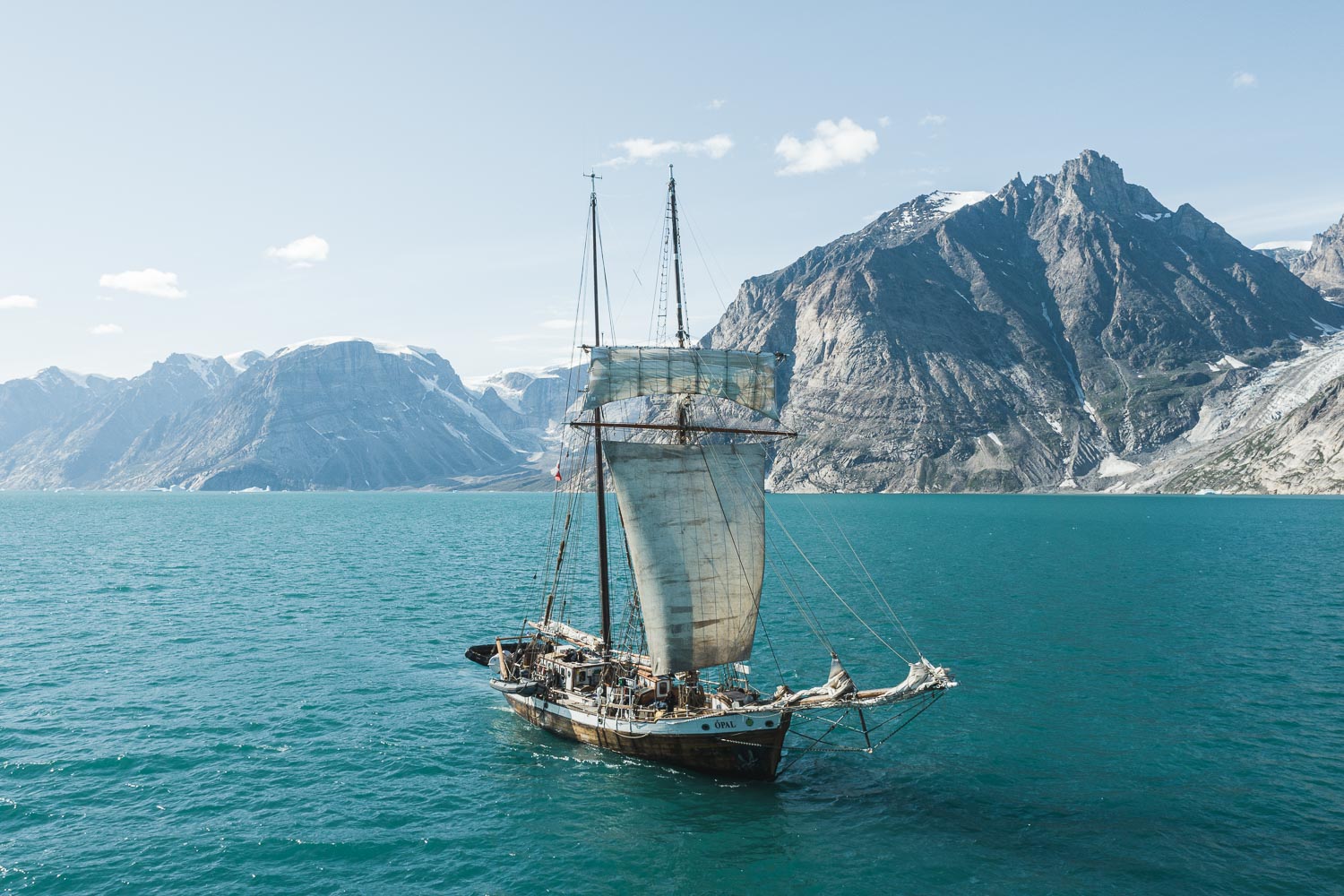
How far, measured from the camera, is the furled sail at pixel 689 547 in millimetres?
43938

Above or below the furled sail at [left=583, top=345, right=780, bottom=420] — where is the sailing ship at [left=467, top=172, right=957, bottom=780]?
below

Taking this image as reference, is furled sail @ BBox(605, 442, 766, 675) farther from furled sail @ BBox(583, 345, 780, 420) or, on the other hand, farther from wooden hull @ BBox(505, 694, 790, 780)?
wooden hull @ BBox(505, 694, 790, 780)

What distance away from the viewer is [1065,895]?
87.6 ft

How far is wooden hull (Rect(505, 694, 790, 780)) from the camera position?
3681 centimetres

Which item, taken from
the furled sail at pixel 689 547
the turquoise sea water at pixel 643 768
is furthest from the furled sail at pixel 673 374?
the turquoise sea water at pixel 643 768

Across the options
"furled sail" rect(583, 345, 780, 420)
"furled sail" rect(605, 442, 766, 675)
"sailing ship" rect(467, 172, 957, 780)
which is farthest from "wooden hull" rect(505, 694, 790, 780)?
"furled sail" rect(583, 345, 780, 420)

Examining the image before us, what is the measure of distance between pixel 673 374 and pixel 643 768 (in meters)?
21.9

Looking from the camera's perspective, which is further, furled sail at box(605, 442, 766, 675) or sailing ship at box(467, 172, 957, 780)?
furled sail at box(605, 442, 766, 675)

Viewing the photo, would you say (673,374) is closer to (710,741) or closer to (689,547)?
(689,547)

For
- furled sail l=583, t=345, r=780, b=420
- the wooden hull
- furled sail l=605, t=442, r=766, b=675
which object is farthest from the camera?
furled sail l=583, t=345, r=780, b=420

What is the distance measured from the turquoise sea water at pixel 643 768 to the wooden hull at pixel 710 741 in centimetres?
86

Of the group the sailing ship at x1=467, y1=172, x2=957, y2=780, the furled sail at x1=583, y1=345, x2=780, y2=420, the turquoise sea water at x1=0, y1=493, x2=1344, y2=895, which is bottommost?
the turquoise sea water at x1=0, y1=493, x2=1344, y2=895

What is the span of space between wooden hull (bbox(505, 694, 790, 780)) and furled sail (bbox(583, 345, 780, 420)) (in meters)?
17.6

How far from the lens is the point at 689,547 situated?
44906 millimetres
